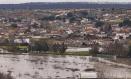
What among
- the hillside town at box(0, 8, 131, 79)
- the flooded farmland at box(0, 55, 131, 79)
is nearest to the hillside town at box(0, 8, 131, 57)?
the hillside town at box(0, 8, 131, 79)

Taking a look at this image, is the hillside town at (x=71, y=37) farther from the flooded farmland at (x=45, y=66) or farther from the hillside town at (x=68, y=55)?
the flooded farmland at (x=45, y=66)

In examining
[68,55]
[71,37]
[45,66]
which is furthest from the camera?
[71,37]

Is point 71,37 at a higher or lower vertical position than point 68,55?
lower

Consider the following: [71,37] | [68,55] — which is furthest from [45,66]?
[71,37]

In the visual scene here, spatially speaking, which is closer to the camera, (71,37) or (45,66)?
(45,66)

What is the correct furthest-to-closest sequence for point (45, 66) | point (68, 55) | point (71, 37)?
1. point (71, 37)
2. point (68, 55)
3. point (45, 66)

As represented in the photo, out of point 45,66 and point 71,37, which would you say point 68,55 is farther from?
point 71,37

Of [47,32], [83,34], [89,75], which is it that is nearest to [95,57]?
[89,75]

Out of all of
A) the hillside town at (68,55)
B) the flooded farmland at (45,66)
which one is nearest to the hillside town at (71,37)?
the hillside town at (68,55)

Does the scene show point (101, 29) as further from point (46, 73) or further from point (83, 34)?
point (46, 73)
